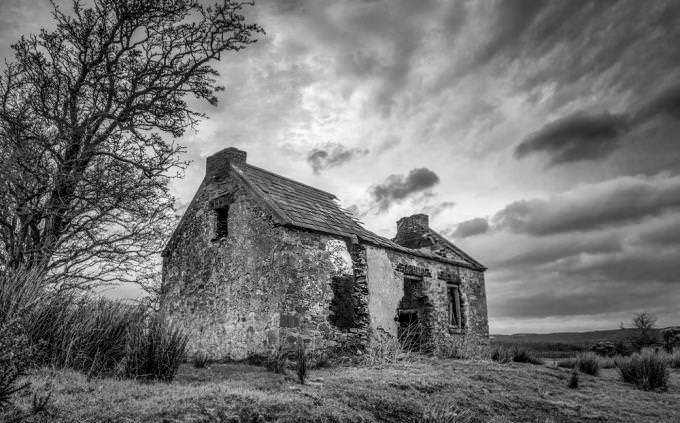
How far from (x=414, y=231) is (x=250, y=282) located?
998 cm

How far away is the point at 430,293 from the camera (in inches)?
626

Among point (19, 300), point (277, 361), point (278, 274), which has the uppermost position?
point (278, 274)

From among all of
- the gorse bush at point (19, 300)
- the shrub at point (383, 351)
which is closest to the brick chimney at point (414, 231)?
the shrub at point (383, 351)

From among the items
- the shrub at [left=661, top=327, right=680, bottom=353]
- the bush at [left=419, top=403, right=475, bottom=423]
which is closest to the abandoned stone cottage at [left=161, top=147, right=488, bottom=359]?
the bush at [left=419, top=403, right=475, bottom=423]

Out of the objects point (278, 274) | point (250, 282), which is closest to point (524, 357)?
point (278, 274)

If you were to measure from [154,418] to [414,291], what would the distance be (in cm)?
1172

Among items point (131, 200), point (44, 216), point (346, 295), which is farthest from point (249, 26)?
point (346, 295)

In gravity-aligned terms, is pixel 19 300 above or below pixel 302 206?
below

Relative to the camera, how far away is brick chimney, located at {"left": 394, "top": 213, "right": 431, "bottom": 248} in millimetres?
19656

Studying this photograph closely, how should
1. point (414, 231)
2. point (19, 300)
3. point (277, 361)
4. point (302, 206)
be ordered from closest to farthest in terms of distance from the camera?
point (19, 300)
point (277, 361)
point (302, 206)
point (414, 231)

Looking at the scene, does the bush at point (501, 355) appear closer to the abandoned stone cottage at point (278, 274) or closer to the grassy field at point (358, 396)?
the abandoned stone cottage at point (278, 274)

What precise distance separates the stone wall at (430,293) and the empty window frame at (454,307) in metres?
0.24

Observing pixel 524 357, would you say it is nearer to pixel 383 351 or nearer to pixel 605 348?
pixel 383 351

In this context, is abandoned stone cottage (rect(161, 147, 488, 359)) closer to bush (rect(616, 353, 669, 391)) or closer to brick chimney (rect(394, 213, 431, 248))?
brick chimney (rect(394, 213, 431, 248))
